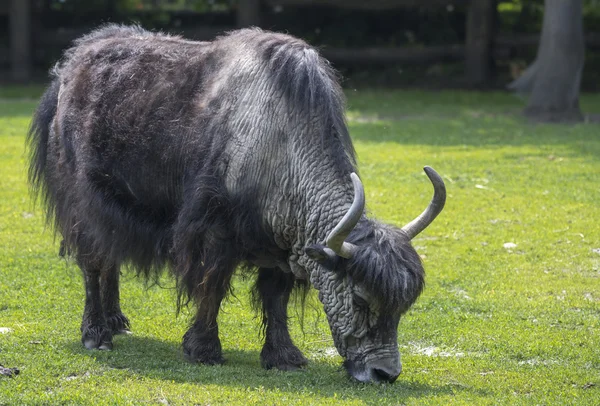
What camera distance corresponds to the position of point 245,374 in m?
6.42

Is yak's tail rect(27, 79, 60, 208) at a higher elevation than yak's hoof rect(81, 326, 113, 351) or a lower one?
higher

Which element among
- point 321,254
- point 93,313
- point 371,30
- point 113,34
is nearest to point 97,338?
point 93,313

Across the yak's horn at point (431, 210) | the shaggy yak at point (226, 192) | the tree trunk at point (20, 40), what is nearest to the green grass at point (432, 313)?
the shaggy yak at point (226, 192)

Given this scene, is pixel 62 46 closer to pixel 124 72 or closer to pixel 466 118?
pixel 466 118

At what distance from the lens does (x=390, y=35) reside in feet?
73.7

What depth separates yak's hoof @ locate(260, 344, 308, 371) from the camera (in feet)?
21.9

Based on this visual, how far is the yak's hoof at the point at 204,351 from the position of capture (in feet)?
21.9

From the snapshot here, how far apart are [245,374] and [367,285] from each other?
1.15 meters

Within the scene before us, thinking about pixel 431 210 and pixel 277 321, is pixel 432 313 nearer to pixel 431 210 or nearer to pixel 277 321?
pixel 277 321

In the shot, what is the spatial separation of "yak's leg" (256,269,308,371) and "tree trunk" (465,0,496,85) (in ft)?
47.2

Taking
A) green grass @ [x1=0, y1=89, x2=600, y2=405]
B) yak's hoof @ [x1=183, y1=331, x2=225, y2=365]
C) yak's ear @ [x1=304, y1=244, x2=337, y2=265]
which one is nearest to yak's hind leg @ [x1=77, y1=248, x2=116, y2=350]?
green grass @ [x1=0, y1=89, x2=600, y2=405]

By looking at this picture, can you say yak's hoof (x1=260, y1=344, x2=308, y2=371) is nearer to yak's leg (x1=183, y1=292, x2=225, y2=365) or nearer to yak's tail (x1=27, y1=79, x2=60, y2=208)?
yak's leg (x1=183, y1=292, x2=225, y2=365)

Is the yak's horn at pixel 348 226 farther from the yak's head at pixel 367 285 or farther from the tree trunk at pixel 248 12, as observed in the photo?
the tree trunk at pixel 248 12

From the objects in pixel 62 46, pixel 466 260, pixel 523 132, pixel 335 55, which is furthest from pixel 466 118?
pixel 62 46
